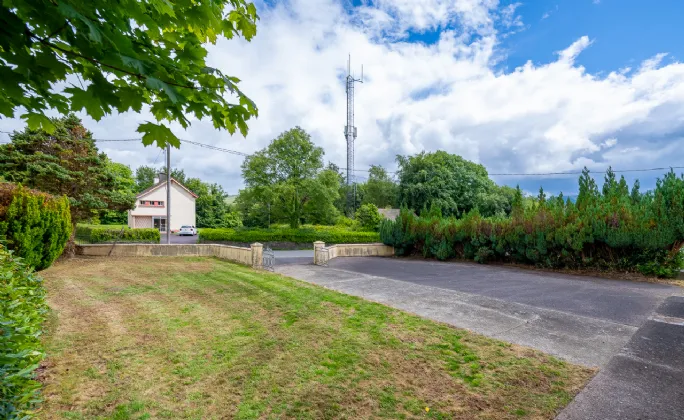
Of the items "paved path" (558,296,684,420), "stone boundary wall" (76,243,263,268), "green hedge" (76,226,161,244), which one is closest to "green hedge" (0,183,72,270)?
"stone boundary wall" (76,243,263,268)

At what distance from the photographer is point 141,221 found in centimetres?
3550

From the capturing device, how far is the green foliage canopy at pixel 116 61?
147 cm

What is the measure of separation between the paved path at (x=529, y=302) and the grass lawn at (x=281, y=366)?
2.37ft

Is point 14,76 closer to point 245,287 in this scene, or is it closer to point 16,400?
point 16,400

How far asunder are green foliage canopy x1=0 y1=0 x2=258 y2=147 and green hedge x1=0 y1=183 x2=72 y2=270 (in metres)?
7.97

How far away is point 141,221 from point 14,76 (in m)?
39.7

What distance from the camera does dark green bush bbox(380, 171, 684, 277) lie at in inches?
395

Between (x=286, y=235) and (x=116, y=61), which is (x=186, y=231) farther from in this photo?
(x=116, y=61)

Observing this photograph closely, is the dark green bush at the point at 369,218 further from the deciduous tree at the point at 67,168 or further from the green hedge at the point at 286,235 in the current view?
the deciduous tree at the point at 67,168

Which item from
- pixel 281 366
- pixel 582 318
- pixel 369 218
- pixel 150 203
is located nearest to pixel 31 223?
pixel 281 366

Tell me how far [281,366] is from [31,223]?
8.81m

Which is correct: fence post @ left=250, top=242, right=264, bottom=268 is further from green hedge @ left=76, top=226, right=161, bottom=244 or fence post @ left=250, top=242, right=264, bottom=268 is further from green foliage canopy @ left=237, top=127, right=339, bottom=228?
green foliage canopy @ left=237, top=127, right=339, bottom=228

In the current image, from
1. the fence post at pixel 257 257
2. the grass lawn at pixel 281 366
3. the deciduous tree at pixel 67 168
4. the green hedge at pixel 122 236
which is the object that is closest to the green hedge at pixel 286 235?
the green hedge at pixel 122 236

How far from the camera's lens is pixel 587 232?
36.6 ft
